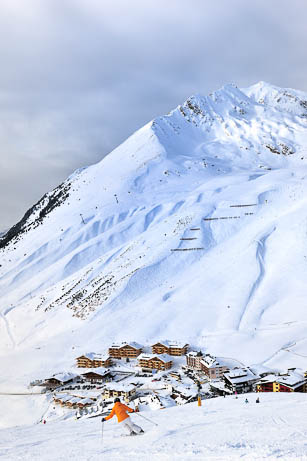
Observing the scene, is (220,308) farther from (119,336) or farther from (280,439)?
(280,439)

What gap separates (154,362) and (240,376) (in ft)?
50.2

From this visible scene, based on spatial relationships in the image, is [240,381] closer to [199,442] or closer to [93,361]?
[93,361]

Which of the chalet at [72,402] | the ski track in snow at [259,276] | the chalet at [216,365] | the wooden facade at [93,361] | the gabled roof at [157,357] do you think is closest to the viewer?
the chalet at [72,402]

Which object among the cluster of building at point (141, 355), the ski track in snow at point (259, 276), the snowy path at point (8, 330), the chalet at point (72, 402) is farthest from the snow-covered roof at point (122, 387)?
the snowy path at point (8, 330)

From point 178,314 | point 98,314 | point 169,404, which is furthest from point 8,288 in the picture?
point 169,404

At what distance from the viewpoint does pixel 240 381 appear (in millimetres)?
42531

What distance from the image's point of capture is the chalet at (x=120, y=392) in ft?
143

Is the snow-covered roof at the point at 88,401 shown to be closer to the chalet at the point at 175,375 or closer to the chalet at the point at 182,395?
the chalet at the point at 182,395

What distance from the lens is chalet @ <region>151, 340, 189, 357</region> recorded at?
5639 cm

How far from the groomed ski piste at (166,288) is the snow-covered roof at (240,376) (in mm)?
2349

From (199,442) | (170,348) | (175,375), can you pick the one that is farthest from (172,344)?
(199,442)

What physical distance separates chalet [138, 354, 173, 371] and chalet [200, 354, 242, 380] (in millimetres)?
5717

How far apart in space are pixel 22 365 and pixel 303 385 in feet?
142

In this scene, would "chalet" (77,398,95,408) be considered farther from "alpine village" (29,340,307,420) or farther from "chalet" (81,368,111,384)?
"chalet" (81,368,111,384)
